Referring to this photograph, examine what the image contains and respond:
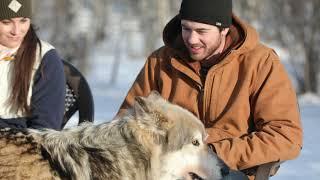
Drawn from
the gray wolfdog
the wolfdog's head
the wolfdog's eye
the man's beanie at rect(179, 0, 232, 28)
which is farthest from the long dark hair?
the wolfdog's eye

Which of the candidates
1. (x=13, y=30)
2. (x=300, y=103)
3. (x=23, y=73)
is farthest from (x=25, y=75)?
(x=300, y=103)

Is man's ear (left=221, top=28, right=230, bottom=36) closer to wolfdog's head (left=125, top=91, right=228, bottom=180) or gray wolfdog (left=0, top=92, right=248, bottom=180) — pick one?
wolfdog's head (left=125, top=91, right=228, bottom=180)

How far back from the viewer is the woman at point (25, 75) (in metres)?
5.01

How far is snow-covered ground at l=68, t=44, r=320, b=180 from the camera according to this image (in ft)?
25.2

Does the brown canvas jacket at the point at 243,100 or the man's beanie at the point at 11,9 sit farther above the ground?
the man's beanie at the point at 11,9

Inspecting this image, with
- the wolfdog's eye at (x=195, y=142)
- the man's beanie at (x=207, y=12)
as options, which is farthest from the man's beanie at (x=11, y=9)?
the wolfdog's eye at (x=195, y=142)

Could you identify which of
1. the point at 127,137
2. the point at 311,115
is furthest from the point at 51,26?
the point at 127,137

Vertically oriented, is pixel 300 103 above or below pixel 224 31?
below

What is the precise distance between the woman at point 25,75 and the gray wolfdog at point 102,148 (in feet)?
3.62

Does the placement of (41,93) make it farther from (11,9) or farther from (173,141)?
(173,141)

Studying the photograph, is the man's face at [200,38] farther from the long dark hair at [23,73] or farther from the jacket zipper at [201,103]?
the long dark hair at [23,73]

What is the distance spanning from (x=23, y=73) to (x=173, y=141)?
5.26 ft

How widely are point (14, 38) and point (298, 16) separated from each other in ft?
36.6

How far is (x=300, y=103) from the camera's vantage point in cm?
1447
